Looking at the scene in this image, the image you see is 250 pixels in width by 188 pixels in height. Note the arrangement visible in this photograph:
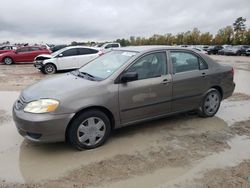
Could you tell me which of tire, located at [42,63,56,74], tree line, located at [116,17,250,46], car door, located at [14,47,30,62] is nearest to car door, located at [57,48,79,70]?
tire, located at [42,63,56,74]

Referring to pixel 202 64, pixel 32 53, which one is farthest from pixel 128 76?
pixel 32 53

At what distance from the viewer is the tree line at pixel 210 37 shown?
2149 inches

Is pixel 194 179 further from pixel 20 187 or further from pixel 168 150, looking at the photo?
pixel 20 187

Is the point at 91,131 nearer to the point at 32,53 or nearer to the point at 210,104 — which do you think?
the point at 210,104

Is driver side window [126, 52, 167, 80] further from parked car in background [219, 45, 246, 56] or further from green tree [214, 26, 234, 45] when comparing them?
green tree [214, 26, 234, 45]

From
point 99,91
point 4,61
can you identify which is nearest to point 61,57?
point 4,61

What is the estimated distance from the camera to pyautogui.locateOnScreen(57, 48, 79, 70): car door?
1509 cm

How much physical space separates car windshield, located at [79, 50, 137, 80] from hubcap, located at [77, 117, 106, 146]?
776 millimetres

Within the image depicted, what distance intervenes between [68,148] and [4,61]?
19070 mm

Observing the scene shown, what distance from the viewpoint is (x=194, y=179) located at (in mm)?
3436

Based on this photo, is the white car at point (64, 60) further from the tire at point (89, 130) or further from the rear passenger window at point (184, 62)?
the tire at point (89, 130)

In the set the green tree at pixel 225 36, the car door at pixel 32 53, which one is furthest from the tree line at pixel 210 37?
the car door at pixel 32 53

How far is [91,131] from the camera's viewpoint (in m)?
4.25

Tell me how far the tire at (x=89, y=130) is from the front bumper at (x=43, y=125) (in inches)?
5.3
